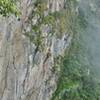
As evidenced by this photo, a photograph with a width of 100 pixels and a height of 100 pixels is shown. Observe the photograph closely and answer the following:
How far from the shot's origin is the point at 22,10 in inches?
542

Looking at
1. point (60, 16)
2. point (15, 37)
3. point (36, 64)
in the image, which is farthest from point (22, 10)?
point (60, 16)

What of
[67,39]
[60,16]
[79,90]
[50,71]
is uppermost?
[60,16]

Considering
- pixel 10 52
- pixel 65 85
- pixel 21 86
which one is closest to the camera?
pixel 10 52

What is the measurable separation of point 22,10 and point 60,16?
3622 mm

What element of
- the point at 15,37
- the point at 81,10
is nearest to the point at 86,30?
the point at 81,10

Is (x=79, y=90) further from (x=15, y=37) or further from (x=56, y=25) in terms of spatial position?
(x=15, y=37)

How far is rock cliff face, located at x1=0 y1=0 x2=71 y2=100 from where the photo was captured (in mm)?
13016

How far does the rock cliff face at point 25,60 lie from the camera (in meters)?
13.0

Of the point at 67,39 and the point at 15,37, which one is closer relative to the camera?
the point at 15,37

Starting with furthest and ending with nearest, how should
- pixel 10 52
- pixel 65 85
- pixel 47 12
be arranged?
pixel 65 85 < pixel 47 12 < pixel 10 52

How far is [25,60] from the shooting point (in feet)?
46.8

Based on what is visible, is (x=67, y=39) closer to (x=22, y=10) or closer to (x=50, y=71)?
(x=50, y=71)

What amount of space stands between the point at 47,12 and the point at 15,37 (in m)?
3.04

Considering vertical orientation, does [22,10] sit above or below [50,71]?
above
